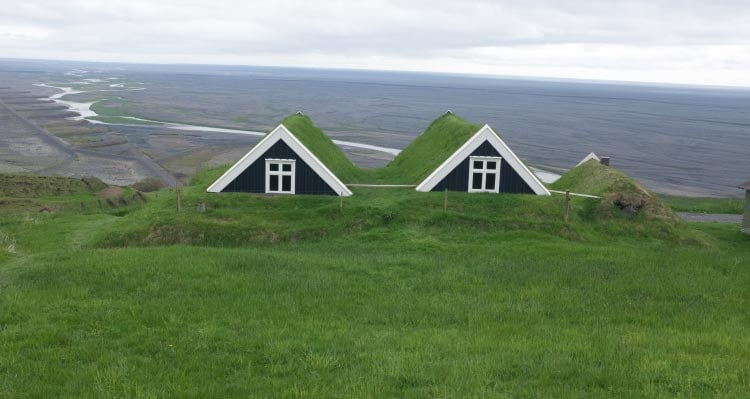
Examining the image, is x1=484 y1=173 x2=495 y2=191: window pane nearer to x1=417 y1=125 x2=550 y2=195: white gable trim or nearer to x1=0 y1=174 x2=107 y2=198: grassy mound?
x1=417 y1=125 x2=550 y2=195: white gable trim

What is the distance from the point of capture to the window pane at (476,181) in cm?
2648

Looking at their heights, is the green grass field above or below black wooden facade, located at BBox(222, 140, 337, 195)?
below

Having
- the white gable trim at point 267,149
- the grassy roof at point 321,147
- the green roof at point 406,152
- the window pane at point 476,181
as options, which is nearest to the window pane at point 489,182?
the window pane at point 476,181

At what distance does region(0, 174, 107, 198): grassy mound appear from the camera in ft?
116

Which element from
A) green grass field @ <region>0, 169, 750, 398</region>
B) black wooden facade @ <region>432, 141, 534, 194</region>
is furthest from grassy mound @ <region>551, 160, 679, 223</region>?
black wooden facade @ <region>432, 141, 534, 194</region>

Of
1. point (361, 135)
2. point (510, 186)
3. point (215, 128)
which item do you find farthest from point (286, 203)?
point (215, 128)

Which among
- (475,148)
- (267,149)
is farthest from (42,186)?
(475,148)

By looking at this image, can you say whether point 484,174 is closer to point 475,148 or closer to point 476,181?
point 476,181

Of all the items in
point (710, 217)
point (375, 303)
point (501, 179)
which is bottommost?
point (710, 217)

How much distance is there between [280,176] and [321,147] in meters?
8.79

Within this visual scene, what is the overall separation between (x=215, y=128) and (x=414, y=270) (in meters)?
82.7

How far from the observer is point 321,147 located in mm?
34531

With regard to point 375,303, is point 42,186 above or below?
below

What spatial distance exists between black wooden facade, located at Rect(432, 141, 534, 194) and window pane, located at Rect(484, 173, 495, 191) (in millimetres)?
352
